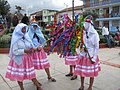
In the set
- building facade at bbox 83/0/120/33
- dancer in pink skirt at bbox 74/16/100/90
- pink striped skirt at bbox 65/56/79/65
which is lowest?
pink striped skirt at bbox 65/56/79/65

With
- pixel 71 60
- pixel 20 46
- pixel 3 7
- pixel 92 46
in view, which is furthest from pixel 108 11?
pixel 20 46

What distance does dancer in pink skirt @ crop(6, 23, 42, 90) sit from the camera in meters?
3.50

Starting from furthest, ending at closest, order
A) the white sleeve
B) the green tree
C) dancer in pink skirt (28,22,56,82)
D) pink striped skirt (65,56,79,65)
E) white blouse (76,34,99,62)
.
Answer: the green tree
pink striped skirt (65,56,79,65)
dancer in pink skirt (28,22,56,82)
white blouse (76,34,99,62)
the white sleeve

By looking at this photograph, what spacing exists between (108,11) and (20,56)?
106 feet

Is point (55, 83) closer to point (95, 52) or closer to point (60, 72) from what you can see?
point (60, 72)

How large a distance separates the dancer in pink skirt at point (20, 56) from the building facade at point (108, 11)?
2817 centimetres

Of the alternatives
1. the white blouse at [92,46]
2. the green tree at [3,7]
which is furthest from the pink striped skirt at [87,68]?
the green tree at [3,7]

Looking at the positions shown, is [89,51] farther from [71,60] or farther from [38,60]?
[38,60]

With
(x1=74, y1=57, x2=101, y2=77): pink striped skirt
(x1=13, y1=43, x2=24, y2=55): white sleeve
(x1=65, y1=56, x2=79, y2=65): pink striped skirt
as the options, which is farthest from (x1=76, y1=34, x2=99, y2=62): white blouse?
(x1=13, y1=43, x2=24, y2=55): white sleeve

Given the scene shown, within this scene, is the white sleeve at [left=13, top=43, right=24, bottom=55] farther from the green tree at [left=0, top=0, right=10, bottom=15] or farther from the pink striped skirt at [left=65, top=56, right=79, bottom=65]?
the green tree at [left=0, top=0, right=10, bottom=15]

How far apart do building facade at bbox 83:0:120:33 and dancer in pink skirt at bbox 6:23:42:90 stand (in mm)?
28167

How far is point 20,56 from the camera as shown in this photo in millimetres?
3541

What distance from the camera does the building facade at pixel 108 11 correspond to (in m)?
31.3

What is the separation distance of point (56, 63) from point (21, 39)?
3269 millimetres
